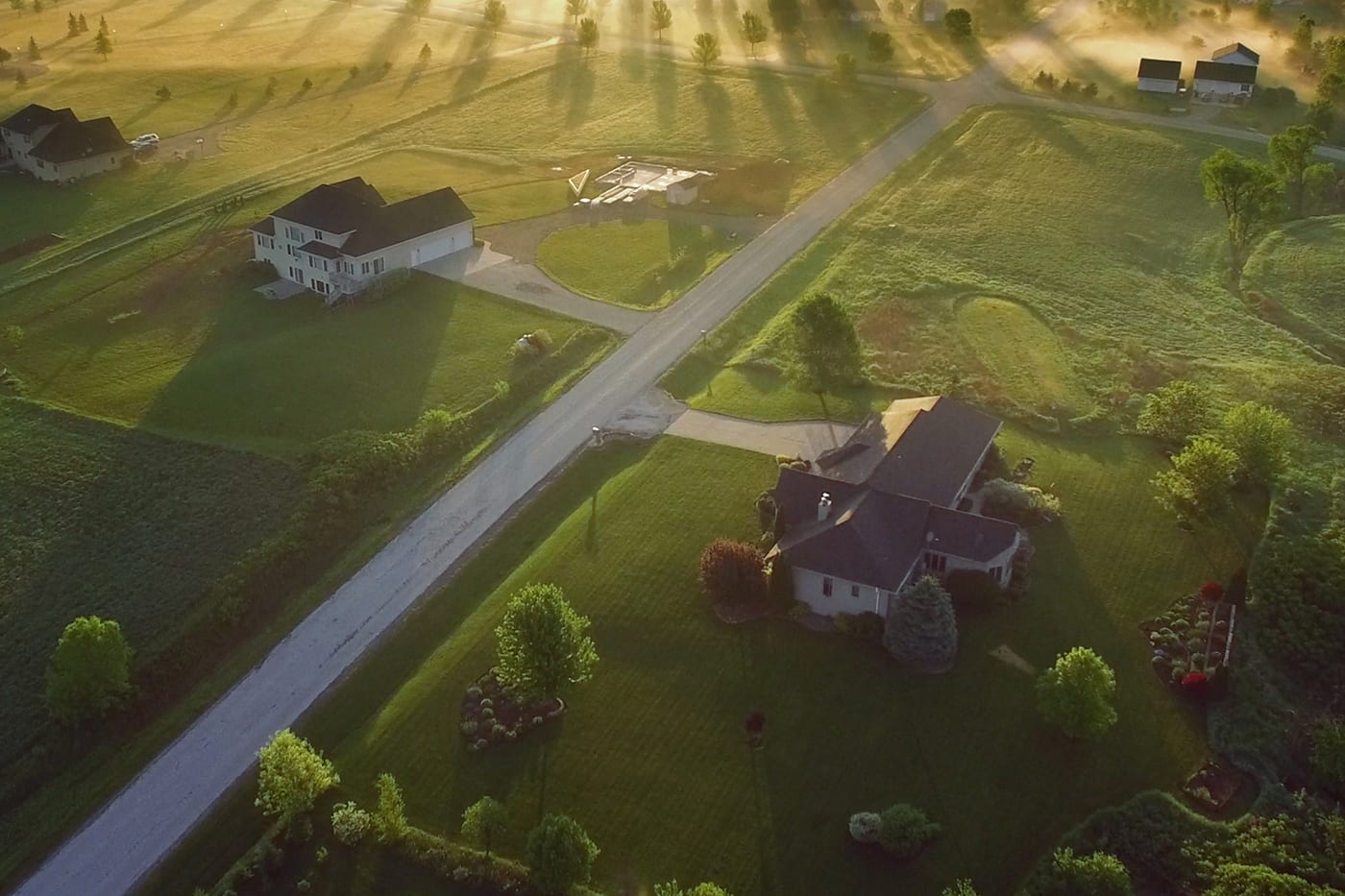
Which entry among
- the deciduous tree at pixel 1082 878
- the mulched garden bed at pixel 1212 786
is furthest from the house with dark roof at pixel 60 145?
the mulched garden bed at pixel 1212 786

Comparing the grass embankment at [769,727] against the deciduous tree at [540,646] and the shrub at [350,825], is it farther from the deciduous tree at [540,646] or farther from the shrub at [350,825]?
the deciduous tree at [540,646]

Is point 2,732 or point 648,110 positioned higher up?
point 648,110

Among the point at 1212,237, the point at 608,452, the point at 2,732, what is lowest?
the point at 2,732

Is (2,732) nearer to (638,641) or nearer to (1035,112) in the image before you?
(638,641)

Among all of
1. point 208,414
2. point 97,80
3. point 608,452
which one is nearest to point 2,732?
point 208,414

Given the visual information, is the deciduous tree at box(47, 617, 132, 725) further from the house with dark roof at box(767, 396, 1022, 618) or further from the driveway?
the driveway

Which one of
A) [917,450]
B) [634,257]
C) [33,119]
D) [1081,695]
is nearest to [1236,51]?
[634,257]

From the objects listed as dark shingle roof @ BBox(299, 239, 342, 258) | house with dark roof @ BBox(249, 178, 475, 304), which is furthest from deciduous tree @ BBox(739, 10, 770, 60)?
dark shingle roof @ BBox(299, 239, 342, 258)
